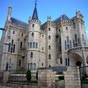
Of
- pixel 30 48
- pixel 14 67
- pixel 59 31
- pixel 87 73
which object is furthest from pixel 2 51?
pixel 87 73

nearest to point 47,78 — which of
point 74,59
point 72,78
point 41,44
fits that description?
point 72,78

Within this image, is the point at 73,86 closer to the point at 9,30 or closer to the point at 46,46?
the point at 46,46

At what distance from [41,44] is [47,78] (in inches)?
903

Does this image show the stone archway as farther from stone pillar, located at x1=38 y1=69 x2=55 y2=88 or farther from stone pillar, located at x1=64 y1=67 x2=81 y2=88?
stone pillar, located at x1=64 y1=67 x2=81 y2=88

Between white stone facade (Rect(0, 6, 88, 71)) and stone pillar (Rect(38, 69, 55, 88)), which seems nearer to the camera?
stone pillar (Rect(38, 69, 55, 88))

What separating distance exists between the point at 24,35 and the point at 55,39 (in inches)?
405

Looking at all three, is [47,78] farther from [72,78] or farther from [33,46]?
[33,46]

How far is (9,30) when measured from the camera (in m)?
36.3

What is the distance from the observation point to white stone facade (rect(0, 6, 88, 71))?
3312 cm

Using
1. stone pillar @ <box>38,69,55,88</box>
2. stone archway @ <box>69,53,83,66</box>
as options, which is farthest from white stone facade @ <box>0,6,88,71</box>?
stone pillar @ <box>38,69,55,88</box>

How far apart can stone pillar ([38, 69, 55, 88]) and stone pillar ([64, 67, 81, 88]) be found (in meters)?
2.17

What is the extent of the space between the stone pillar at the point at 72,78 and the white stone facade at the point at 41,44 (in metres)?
18.4

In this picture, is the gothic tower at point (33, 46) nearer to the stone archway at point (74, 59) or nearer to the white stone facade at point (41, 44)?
the white stone facade at point (41, 44)

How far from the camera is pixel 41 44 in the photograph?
3669 cm
